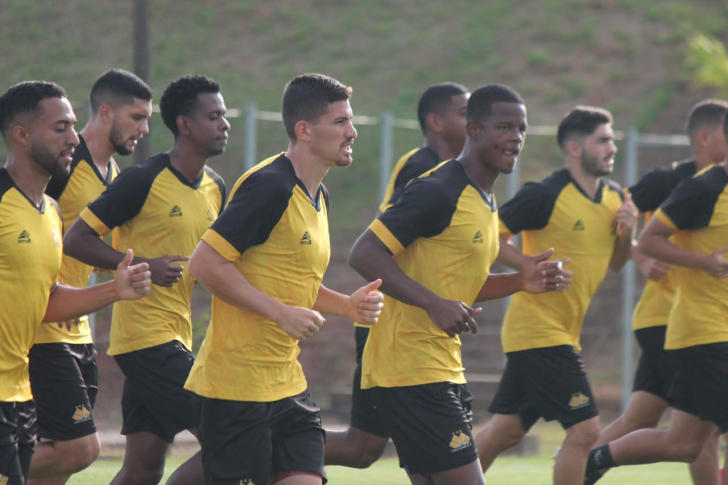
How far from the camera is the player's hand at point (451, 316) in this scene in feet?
18.2

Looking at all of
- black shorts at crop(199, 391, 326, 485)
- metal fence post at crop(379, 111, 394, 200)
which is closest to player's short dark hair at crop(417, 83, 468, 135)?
black shorts at crop(199, 391, 326, 485)

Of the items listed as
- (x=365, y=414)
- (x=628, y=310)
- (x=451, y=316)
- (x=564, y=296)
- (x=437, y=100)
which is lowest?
(x=628, y=310)

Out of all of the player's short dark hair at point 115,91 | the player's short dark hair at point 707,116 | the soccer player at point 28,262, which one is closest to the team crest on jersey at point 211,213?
the player's short dark hair at point 115,91

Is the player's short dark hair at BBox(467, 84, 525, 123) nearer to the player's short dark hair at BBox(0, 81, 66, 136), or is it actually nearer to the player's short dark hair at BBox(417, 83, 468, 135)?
the player's short dark hair at BBox(417, 83, 468, 135)

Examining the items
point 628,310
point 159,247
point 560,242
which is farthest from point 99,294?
point 628,310

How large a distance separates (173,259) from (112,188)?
0.68m

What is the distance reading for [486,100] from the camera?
629cm

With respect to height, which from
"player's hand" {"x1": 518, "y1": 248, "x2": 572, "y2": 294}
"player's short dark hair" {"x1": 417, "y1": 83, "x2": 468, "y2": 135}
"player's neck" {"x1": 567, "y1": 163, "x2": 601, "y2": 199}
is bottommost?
"player's hand" {"x1": 518, "y1": 248, "x2": 572, "y2": 294}

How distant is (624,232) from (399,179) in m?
1.57

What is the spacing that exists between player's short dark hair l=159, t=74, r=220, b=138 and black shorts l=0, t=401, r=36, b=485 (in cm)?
217

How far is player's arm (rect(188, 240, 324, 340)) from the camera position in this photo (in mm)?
4926

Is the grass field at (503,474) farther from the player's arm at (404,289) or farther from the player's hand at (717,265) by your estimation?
the player's arm at (404,289)

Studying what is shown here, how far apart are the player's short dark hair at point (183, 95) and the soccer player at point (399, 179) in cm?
127

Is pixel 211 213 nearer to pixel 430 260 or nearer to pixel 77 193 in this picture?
pixel 77 193
